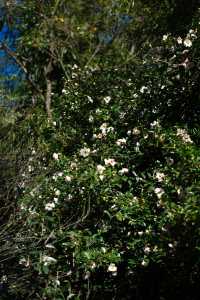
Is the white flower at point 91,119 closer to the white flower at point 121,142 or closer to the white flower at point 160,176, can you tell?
the white flower at point 121,142

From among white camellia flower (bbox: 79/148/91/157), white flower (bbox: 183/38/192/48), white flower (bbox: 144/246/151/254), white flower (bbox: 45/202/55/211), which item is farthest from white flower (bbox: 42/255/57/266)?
white flower (bbox: 183/38/192/48)

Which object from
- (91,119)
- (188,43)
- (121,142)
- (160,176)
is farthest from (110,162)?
(188,43)

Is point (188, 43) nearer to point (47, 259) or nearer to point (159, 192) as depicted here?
point (159, 192)

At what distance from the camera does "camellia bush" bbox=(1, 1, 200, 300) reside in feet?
14.2

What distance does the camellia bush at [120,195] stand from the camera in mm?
4324

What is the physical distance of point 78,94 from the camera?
6801 mm

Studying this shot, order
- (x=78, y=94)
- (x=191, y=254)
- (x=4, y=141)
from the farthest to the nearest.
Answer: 1. (x=78, y=94)
2. (x=4, y=141)
3. (x=191, y=254)

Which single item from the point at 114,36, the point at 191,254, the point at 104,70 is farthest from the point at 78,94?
the point at 114,36

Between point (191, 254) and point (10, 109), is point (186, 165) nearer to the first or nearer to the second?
point (191, 254)

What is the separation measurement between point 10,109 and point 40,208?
147 cm

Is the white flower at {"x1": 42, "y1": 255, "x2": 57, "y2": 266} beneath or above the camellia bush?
beneath

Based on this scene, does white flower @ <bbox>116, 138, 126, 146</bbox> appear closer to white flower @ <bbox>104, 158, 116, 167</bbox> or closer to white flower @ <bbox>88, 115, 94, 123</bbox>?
white flower @ <bbox>104, 158, 116, 167</bbox>

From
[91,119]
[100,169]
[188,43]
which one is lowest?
[100,169]

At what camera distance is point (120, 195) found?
15.5 ft
